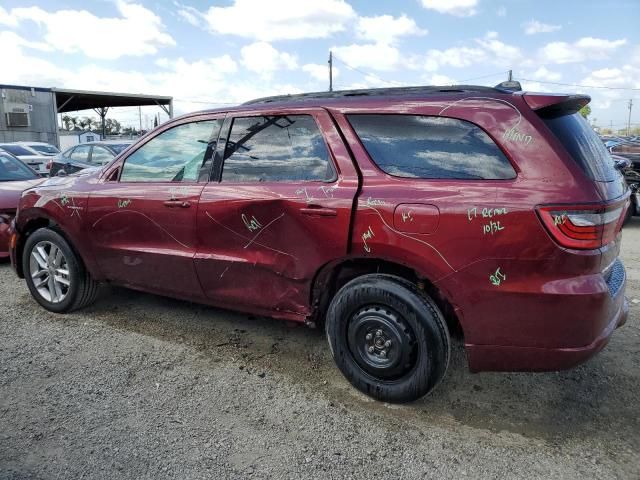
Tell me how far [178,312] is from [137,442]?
182 cm

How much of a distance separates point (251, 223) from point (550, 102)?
1.78 m

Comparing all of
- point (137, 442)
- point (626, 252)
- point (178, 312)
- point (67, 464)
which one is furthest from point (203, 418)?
point (626, 252)

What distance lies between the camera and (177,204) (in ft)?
11.0

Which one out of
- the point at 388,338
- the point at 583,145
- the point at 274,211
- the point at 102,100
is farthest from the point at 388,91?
the point at 102,100

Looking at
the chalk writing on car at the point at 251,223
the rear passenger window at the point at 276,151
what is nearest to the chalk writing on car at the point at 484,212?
the rear passenger window at the point at 276,151

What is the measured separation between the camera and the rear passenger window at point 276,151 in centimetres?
294

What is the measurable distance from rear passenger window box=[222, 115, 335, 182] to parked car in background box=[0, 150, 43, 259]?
3422 millimetres

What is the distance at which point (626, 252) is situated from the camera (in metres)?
6.28

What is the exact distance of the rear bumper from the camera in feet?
7.70

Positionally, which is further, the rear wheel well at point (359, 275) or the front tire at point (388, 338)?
the rear wheel well at point (359, 275)

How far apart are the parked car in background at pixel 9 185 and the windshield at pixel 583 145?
530cm

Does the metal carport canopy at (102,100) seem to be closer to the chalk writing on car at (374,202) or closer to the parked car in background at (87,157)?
the parked car in background at (87,157)

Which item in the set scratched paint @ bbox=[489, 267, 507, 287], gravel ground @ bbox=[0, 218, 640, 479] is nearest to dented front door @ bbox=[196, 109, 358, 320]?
gravel ground @ bbox=[0, 218, 640, 479]

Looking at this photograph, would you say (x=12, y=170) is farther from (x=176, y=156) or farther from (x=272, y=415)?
(x=272, y=415)
